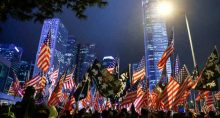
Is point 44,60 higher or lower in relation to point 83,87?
higher

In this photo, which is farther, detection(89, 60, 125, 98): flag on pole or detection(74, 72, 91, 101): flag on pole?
detection(89, 60, 125, 98): flag on pole

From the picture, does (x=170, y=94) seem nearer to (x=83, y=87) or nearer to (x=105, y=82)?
(x=105, y=82)

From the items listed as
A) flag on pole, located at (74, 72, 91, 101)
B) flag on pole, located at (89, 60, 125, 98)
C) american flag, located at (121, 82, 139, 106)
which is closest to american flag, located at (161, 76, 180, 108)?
american flag, located at (121, 82, 139, 106)

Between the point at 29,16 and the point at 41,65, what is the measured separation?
44.8 feet

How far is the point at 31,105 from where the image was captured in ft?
18.6

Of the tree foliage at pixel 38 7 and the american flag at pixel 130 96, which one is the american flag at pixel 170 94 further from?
the tree foliage at pixel 38 7

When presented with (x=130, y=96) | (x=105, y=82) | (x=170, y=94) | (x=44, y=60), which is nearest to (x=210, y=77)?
(x=170, y=94)

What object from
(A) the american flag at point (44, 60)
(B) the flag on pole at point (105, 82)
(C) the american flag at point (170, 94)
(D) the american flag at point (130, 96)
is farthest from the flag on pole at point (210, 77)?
(A) the american flag at point (44, 60)

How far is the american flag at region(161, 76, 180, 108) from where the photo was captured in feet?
60.6

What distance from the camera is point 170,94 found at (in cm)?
1881

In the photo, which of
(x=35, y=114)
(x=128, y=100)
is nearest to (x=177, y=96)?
(x=128, y=100)

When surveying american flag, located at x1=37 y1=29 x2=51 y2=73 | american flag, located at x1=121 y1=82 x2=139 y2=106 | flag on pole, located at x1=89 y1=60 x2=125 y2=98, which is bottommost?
american flag, located at x1=121 y1=82 x2=139 y2=106

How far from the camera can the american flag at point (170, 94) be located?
18.5 m

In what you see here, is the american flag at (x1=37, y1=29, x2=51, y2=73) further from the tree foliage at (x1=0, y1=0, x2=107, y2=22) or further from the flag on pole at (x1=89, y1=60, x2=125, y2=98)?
the tree foliage at (x1=0, y1=0, x2=107, y2=22)
